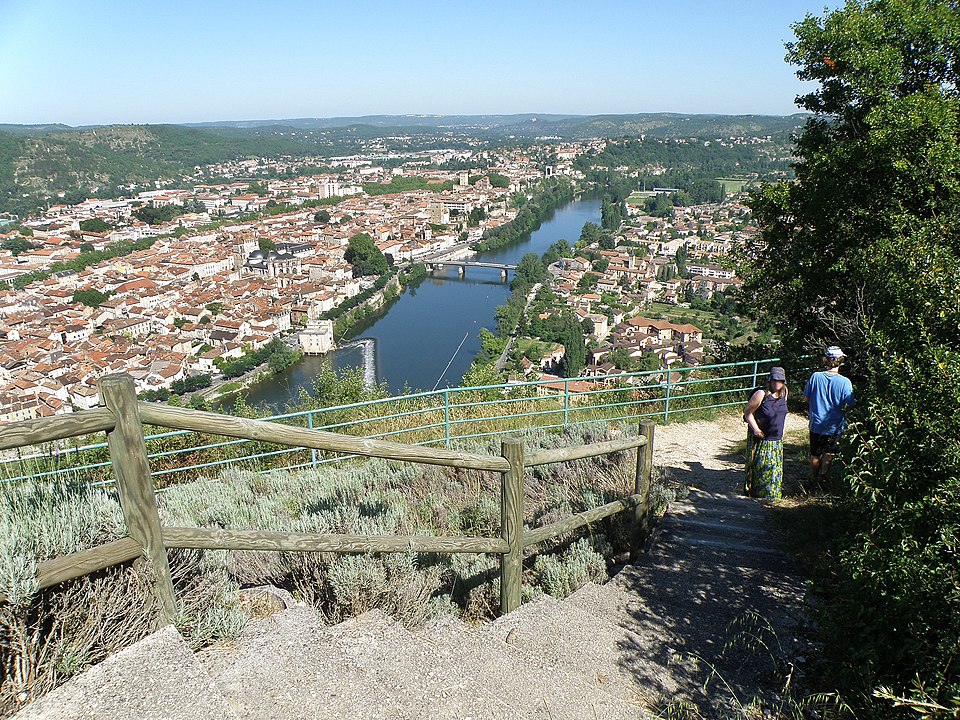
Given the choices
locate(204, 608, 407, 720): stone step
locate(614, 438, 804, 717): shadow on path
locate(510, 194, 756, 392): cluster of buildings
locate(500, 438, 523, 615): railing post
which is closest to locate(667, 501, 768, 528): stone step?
locate(614, 438, 804, 717): shadow on path

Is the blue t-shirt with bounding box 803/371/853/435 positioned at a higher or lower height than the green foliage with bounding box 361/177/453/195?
higher

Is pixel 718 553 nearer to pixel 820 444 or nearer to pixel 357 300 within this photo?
pixel 820 444

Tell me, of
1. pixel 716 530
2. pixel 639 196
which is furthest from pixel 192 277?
pixel 639 196

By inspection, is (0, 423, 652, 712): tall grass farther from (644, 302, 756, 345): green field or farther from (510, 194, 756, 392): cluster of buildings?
(644, 302, 756, 345): green field

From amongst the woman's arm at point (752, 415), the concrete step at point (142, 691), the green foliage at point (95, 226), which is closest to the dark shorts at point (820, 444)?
the woman's arm at point (752, 415)

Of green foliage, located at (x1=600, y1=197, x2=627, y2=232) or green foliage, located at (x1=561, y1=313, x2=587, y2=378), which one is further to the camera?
green foliage, located at (x1=600, y1=197, x2=627, y2=232)

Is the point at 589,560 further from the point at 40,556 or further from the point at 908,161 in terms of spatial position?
the point at 908,161
